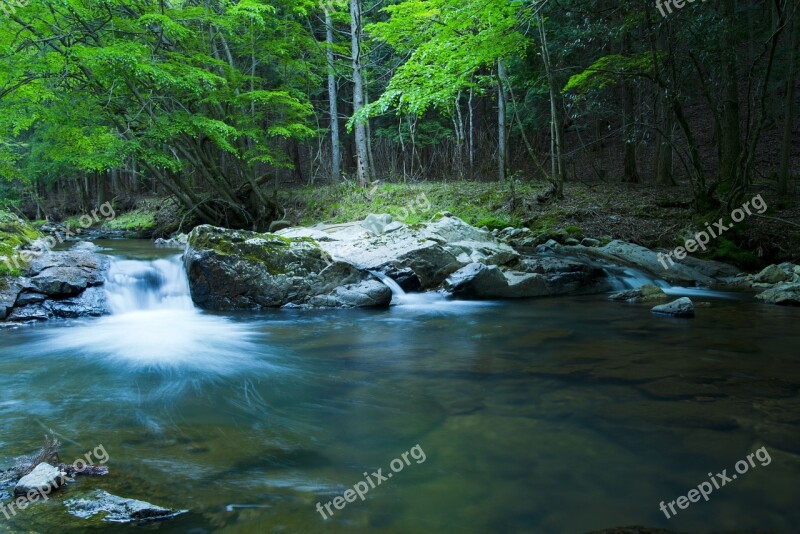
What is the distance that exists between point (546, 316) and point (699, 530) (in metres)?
5.06

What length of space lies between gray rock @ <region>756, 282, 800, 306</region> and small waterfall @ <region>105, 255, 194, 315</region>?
370 inches

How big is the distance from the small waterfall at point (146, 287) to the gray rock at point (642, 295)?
732 centimetres

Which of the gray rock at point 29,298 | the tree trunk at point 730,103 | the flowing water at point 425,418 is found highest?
the tree trunk at point 730,103

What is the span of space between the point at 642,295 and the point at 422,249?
12.9ft

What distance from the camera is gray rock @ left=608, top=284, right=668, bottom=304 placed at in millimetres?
8297

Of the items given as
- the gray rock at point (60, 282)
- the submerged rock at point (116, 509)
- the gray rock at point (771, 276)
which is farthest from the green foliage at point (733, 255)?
the gray rock at point (60, 282)

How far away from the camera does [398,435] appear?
11.5 ft

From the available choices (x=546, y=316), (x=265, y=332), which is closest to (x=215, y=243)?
(x=265, y=332)

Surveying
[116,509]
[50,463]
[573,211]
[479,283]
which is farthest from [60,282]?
[573,211]

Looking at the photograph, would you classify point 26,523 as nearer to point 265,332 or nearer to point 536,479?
point 536,479

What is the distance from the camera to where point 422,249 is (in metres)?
9.34

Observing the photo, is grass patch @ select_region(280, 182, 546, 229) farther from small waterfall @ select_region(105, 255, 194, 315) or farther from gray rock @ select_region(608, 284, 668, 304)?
small waterfall @ select_region(105, 255, 194, 315)

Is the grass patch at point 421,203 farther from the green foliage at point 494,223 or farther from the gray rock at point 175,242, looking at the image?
the gray rock at point 175,242

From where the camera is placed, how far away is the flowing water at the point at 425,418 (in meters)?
2.56
